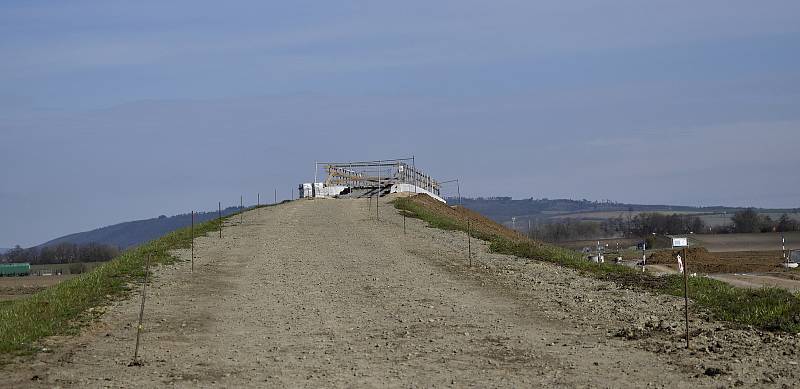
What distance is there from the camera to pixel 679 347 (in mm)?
10945

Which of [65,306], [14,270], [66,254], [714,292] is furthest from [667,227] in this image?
[65,306]

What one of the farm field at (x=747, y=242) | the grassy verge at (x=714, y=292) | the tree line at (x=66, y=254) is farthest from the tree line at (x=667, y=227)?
the grassy verge at (x=714, y=292)

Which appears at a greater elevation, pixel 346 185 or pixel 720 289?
pixel 346 185

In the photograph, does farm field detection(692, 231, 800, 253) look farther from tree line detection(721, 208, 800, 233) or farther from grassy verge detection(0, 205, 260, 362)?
grassy verge detection(0, 205, 260, 362)

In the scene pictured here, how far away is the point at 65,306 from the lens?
1435cm

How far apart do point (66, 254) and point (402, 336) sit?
7521 cm

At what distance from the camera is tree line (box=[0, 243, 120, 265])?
2728 inches

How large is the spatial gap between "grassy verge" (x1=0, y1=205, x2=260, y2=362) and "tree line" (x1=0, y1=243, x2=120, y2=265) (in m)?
46.5

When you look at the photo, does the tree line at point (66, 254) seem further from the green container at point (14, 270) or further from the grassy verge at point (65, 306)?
the grassy verge at point (65, 306)

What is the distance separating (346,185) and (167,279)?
35.5 metres

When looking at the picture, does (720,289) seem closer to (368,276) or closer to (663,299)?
(663,299)

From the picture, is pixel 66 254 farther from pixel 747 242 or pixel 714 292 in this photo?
pixel 714 292

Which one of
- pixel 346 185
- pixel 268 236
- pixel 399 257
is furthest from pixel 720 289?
pixel 346 185

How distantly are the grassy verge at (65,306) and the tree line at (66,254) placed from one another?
4647 centimetres
